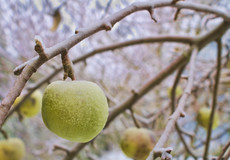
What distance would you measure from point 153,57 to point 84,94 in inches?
82.7

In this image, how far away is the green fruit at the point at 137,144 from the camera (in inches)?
31.4

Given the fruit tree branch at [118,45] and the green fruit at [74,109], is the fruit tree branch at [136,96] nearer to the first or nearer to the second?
the fruit tree branch at [118,45]

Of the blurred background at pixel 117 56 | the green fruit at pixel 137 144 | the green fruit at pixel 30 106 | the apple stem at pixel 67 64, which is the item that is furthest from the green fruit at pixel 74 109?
the green fruit at pixel 30 106

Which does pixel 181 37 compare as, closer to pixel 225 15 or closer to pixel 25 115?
pixel 225 15

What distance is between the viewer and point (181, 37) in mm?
928

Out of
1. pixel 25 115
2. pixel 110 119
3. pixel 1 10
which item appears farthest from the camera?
pixel 1 10

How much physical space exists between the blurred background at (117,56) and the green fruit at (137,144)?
0.21 metres

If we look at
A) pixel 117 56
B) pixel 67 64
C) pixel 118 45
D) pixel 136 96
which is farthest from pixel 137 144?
pixel 117 56

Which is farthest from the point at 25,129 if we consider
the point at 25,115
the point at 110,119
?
the point at 110,119

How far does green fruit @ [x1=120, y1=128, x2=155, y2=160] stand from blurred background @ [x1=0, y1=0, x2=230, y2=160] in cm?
21

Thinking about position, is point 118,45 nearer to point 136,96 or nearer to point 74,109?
point 136,96

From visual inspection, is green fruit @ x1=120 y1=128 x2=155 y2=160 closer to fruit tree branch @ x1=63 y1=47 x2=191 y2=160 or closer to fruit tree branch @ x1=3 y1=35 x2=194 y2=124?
fruit tree branch @ x1=63 y1=47 x2=191 y2=160

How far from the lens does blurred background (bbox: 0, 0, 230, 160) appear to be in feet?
4.29

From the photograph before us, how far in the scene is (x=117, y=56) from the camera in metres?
2.28
